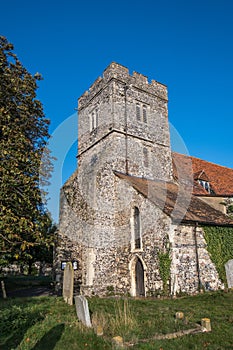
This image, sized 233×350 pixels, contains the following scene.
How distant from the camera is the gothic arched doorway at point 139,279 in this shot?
50.4ft

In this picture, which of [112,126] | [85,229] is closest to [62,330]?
[85,229]

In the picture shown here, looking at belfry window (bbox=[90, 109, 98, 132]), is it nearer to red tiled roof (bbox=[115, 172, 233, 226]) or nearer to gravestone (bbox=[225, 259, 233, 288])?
red tiled roof (bbox=[115, 172, 233, 226])

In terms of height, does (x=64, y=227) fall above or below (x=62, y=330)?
above

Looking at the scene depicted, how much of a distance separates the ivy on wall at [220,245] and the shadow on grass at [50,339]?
1009 centimetres

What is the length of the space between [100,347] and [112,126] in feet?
52.5

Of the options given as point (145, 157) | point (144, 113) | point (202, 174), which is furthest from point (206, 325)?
point (144, 113)

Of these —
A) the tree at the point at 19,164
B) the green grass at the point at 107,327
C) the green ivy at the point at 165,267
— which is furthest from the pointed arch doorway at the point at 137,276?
the tree at the point at 19,164

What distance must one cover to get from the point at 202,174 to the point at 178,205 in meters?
8.51

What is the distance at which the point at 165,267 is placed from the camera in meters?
13.9

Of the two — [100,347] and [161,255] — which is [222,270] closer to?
[161,255]

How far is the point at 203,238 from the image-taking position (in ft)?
50.1

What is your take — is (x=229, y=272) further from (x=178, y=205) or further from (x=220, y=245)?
(x=178, y=205)

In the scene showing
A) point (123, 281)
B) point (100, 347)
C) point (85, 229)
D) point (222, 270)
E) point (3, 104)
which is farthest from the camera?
point (85, 229)

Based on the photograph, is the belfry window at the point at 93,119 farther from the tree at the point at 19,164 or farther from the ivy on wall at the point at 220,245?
the ivy on wall at the point at 220,245
